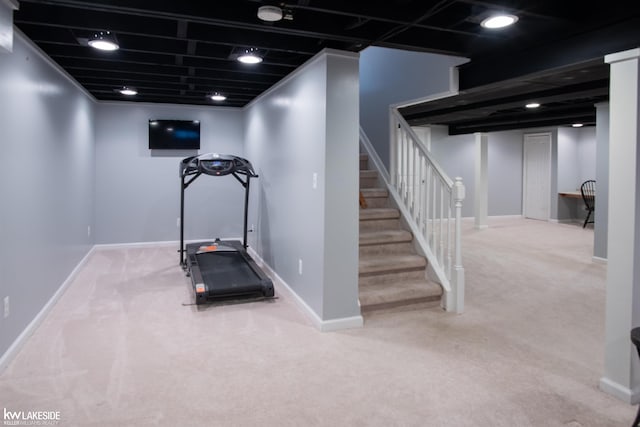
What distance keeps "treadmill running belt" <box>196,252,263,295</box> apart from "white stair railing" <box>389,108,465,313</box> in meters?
1.71

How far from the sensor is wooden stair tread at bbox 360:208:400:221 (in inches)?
183

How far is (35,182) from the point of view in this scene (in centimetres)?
352

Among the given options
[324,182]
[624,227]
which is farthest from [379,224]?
[624,227]

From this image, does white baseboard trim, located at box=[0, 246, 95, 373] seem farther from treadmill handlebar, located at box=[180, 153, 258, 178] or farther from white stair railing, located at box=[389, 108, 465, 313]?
white stair railing, located at box=[389, 108, 465, 313]

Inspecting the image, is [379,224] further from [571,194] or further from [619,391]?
[571,194]

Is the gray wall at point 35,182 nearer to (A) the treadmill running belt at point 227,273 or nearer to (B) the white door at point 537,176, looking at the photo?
(A) the treadmill running belt at point 227,273

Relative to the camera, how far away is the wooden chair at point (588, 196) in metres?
9.30

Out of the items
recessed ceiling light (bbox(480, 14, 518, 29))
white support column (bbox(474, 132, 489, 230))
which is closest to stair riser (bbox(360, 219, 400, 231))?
recessed ceiling light (bbox(480, 14, 518, 29))

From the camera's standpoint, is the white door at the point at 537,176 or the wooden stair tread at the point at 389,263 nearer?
the wooden stair tread at the point at 389,263

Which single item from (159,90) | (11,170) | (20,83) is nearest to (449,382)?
(11,170)

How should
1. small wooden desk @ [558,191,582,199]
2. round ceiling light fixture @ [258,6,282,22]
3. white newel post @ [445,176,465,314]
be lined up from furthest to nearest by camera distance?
small wooden desk @ [558,191,582,199]
white newel post @ [445,176,465,314]
round ceiling light fixture @ [258,6,282,22]

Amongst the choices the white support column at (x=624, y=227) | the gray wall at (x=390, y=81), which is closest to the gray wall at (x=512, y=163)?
the gray wall at (x=390, y=81)

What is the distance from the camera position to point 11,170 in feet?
9.84

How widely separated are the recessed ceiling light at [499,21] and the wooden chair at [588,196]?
7.62 meters
